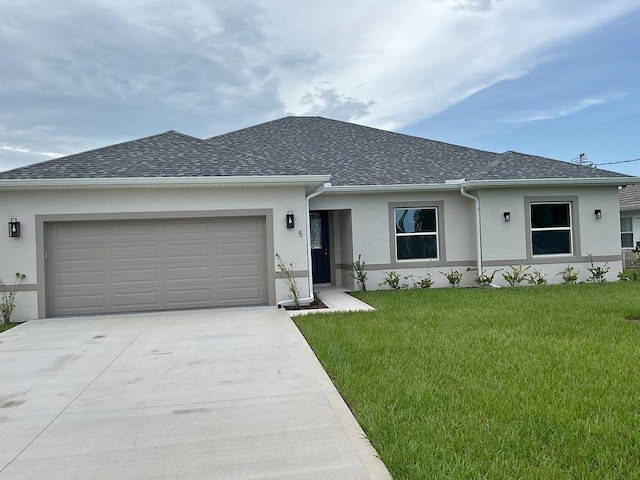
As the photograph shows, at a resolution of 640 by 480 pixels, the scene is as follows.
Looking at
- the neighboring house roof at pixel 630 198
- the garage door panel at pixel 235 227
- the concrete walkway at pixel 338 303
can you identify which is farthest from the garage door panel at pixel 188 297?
the neighboring house roof at pixel 630 198

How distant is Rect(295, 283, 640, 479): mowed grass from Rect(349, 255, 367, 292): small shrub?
3.94 meters

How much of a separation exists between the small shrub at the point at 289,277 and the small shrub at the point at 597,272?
8.73 meters

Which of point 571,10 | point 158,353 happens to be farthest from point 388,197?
point 158,353

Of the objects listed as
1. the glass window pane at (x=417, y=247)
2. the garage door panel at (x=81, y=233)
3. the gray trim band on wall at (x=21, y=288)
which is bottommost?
the gray trim band on wall at (x=21, y=288)

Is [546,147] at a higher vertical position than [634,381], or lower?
higher

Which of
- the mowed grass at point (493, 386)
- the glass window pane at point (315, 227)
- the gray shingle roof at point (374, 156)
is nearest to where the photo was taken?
the mowed grass at point (493, 386)

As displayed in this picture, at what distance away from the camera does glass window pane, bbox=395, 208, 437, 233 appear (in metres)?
13.3

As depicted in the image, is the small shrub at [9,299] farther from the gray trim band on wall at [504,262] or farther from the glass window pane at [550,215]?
the glass window pane at [550,215]

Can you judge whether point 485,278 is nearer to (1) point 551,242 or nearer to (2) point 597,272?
(1) point 551,242

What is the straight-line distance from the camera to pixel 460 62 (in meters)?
15.4

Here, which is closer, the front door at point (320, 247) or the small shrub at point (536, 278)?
the small shrub at point (536, 278)

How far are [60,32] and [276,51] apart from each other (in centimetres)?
684

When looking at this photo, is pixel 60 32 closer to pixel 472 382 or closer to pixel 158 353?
pixel 158 353

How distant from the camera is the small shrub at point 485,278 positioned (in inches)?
508
